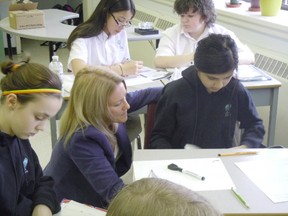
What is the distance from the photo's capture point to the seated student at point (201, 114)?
199cm

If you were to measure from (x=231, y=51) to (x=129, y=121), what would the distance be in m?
0.91

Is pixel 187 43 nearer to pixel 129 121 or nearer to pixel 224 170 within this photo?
pixel 129 121

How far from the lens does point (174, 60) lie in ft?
9.05

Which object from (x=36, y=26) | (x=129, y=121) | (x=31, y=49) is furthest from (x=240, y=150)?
(x=31, y=49)

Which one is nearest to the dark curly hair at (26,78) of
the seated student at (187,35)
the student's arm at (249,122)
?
the student's arm at (249,122)

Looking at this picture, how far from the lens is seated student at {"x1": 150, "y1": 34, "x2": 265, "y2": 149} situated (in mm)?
1990

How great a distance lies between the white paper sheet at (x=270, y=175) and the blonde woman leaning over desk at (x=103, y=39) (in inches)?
50.0

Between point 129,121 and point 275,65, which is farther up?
point 275,65

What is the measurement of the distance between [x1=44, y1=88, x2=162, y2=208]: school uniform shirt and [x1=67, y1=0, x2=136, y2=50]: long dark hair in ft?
3.31

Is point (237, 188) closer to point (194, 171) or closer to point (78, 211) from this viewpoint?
point (194, 171)

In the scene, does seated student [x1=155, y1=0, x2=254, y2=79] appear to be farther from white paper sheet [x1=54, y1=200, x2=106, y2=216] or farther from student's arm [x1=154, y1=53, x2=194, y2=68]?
white paper sheet [x1=54, y1=200, x2=106, y2=216]

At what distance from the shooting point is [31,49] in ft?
20.4

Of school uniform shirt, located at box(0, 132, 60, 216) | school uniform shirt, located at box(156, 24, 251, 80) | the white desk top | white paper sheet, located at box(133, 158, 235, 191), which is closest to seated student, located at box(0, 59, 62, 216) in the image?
school uniform shirt, located at box(0, 132, 60, 216)

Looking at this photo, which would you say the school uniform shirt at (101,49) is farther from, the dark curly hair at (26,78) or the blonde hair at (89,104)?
the dark curly hair at (26,78)
